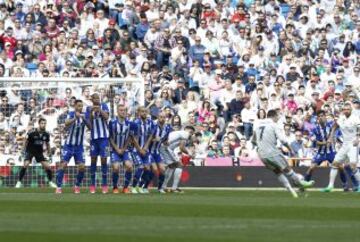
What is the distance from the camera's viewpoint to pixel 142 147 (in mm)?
33562

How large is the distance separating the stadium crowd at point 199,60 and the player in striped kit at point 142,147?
439 centimetres

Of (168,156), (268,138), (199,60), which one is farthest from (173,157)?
(199,60)

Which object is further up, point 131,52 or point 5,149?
point 131,52

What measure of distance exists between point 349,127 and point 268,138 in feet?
16.7

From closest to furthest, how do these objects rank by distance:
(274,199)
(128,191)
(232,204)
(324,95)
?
1. (232,204)
2. (274,199)
3. (128,191)
4. (324,95)

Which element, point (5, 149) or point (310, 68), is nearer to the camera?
point (5, 149)

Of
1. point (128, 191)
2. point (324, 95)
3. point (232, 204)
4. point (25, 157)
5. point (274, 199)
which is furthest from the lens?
point (324, 95)

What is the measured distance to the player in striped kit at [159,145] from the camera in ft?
110

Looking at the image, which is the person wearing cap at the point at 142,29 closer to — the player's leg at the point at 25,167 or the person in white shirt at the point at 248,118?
the person in white shirt at the point at 248,118

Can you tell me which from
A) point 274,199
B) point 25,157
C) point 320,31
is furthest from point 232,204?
point 320,31

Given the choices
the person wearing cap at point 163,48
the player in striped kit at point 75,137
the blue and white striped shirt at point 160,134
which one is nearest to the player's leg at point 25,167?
the player in striped kit at point 75,137

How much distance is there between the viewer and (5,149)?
39.1 metres

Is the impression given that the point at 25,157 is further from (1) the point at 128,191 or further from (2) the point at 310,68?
(2) the point at 310,68

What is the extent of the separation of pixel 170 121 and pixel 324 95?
5.28 metres
